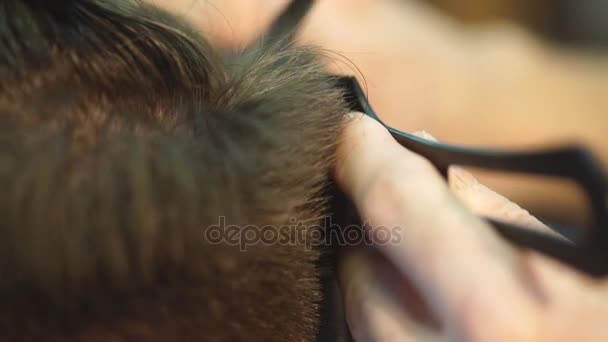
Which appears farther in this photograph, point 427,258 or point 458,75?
point 458,75

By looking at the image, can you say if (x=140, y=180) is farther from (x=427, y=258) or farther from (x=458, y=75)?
(x=458, y=75)

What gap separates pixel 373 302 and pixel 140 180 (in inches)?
5.5

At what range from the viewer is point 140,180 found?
8.5 inches

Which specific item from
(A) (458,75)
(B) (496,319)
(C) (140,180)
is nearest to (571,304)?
(B) (496,319)

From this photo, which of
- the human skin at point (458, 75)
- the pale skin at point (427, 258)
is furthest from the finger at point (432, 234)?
the human skin at point (458, 75)

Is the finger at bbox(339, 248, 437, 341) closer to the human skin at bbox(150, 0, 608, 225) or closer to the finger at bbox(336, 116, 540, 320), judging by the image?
the finger at bbox(336, 116, 540, 320)

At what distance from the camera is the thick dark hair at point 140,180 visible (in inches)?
8.2

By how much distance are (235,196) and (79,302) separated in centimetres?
7

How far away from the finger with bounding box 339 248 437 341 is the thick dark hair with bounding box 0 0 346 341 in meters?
0.03

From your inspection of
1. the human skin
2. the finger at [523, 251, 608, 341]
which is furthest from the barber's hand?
the human skin

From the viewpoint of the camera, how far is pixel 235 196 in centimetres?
23

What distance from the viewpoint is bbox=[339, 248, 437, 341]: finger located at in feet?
0.92

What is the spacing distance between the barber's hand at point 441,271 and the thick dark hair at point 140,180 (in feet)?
0.10

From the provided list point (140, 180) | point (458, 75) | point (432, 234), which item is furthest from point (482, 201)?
point (458, 75)
